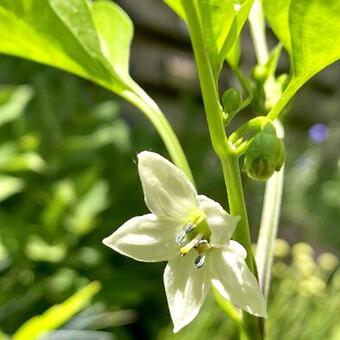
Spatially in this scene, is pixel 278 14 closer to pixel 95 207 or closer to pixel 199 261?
pixel 199 261

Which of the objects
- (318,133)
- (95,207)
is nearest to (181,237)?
(95,207)

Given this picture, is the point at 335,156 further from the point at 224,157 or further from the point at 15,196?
the point at 224,157

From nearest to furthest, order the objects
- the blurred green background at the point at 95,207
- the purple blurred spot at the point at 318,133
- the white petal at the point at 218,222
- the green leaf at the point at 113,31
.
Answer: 1. the white petal at the point at 218,222
2. the green leaf at the point at 113,31
3. the blurred green background at the point at 95,207
4. the purple blurred spot at the point at 318,133

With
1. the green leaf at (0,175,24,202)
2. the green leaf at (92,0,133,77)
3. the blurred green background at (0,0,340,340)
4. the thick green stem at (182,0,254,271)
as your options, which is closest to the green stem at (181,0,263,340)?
the thick green stem at (182,0,254,271)

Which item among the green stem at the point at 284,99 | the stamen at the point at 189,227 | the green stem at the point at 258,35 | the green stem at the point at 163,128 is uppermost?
the green stem at the point at 284,99

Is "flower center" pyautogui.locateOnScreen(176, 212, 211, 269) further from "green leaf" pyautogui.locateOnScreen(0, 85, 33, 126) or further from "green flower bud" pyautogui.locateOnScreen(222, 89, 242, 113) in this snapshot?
"green leaf" pyautogui.locateOnScreen(0, 85, 33, 126)

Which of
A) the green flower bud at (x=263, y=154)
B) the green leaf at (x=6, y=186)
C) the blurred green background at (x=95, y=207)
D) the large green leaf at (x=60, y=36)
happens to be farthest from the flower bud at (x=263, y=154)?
the green leaf at (x=6, y=186)

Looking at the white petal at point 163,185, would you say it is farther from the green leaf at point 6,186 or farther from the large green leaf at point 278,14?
the green leaf at point 6,186
